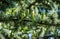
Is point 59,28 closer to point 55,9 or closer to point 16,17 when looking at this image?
point 55,9

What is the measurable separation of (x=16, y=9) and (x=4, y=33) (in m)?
0.21

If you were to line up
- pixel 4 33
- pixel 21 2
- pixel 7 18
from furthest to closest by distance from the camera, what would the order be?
pixel 21 2, pixel 7 18, pixel 4 33

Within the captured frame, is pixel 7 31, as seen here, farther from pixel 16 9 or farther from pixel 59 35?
pixel 59 35

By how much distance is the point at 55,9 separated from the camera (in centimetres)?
116

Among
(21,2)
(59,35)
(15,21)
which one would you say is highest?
(21,2)

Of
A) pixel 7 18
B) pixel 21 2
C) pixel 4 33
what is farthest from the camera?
pixel 21 2

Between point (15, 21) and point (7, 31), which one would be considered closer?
point (7, 31)

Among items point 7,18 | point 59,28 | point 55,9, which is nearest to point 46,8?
point 55,9

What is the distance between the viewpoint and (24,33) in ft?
3.71

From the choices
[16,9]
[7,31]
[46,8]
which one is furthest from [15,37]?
[46,8]

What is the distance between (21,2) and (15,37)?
0.95 feet

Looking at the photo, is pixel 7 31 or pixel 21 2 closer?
pixel 7 31

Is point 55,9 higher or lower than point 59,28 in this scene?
higher

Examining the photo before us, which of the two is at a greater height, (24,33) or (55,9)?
(55,9)
